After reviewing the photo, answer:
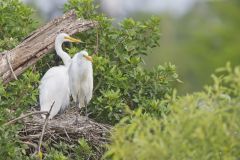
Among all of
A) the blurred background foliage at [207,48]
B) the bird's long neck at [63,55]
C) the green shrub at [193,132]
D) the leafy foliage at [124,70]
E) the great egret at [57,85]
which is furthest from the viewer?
the blurred background foliage at [207,48]

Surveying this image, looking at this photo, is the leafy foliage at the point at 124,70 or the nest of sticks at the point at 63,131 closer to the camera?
the nest of sticks at the point at 63,131

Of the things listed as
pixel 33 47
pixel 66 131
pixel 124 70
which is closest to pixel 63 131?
pixel 66 131

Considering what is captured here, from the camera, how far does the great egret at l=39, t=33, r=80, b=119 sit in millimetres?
10211

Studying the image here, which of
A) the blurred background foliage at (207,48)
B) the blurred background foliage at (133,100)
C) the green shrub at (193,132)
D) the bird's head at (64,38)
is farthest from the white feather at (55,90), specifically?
the blurred background foliage at (207,48)

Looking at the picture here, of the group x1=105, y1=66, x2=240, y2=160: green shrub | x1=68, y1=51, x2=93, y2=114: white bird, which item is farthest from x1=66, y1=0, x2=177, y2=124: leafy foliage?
x1=105, y1=66, x2=240, y2=160: green shrub

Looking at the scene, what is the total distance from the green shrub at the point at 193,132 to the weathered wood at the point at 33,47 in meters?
2.90

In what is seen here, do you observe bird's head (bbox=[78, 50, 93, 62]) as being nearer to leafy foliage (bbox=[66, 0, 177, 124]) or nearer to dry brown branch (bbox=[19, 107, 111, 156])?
leafy foliage (bbox=[66, 0, 177, 124])

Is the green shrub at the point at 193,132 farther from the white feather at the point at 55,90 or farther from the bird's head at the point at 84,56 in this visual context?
the white feather at the point at 55,90

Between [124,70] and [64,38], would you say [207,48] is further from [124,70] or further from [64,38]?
[64,38]

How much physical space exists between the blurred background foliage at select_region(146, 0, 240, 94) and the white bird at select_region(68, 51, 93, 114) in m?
17.6

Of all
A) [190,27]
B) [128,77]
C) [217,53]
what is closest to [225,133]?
[128,77]

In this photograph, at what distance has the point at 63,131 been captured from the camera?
30.7 feet

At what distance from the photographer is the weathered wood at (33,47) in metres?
9.11

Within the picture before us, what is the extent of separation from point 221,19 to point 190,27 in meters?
6.62
